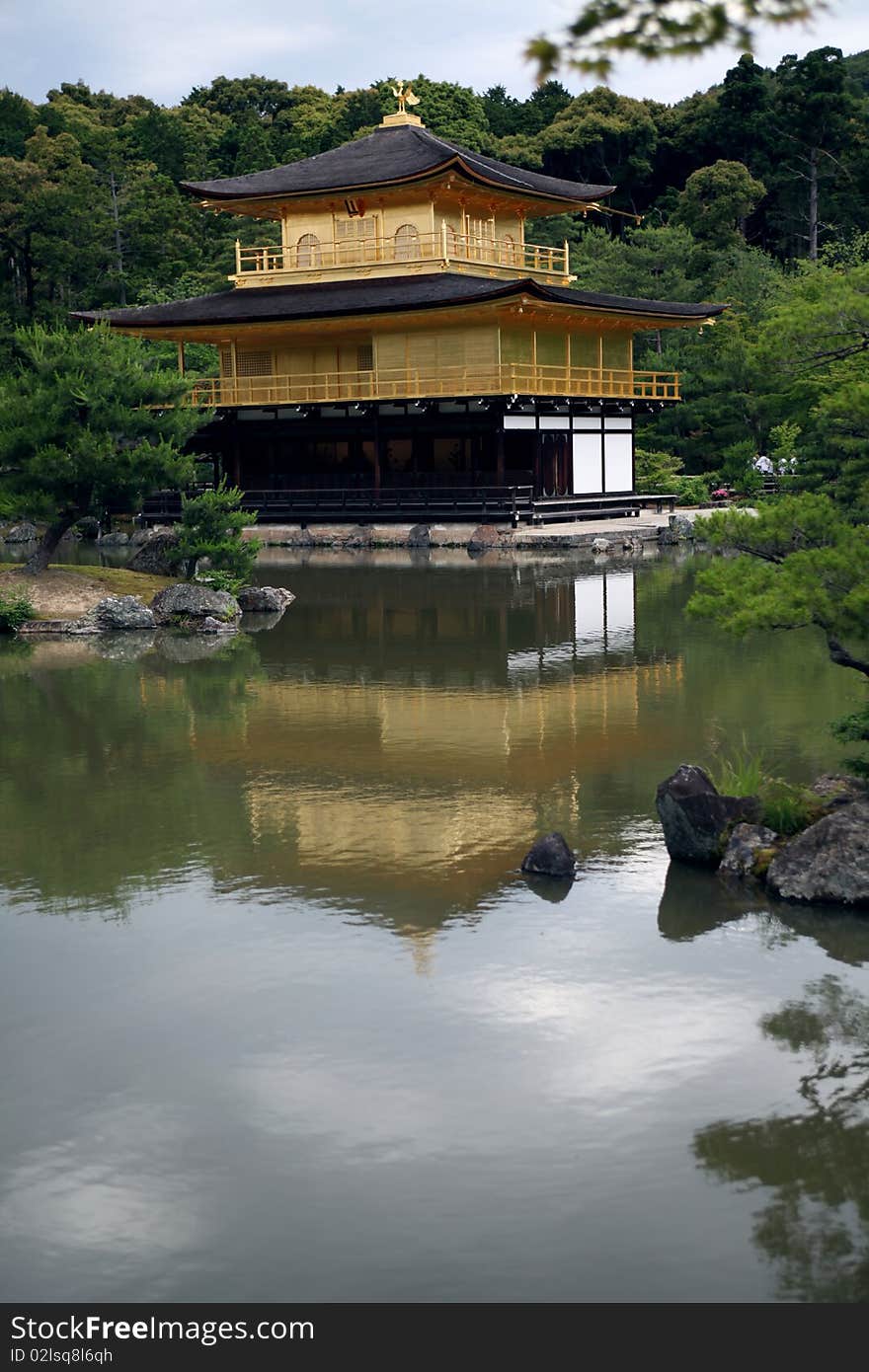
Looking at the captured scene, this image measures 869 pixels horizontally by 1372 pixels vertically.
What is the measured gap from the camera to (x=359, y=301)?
149 ft

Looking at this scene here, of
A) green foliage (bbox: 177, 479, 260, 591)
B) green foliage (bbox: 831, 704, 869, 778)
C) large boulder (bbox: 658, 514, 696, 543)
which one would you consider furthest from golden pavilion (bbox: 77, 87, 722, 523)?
green foliage (bbox: 831, 704, 869, 778)

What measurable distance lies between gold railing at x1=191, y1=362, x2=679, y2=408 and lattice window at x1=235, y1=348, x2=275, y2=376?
2.74 feet

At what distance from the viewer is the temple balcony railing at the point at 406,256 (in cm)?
4759

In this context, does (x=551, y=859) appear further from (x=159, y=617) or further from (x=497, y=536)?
(x=497, y=536)

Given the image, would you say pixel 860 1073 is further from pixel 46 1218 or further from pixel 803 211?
pixel 803 211

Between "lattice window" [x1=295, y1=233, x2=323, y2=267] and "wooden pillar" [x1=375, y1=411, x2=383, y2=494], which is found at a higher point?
"lattice window" [x1=295, y1=233, x2=323, y2=267]

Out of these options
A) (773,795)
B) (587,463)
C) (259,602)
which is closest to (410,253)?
(587,463)

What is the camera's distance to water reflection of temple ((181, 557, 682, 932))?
1247 centimetres

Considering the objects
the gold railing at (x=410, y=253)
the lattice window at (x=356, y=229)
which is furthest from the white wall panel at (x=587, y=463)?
the lattice window at (x=356, y=229)

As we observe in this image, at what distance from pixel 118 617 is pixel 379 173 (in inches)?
1035

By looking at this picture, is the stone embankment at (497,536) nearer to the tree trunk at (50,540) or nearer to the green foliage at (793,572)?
the tree trunk at (50,540)

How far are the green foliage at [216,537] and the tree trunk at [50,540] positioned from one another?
2.09 metres

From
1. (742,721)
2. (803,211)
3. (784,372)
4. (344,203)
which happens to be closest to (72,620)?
(742,721)

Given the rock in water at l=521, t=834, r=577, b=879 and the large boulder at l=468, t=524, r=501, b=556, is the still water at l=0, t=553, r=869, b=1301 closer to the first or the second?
the rock in water at l=521, t=834, r=577, b=879
